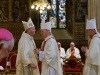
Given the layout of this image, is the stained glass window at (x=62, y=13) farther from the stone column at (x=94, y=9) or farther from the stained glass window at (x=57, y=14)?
the stone column at (x=94, y=9)

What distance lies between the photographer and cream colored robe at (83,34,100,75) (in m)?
5.75

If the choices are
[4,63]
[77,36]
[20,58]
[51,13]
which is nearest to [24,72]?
[20,58]

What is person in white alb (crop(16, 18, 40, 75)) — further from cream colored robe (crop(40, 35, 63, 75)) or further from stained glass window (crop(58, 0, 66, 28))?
stained glass window (crop(58, 0, 66, 28))

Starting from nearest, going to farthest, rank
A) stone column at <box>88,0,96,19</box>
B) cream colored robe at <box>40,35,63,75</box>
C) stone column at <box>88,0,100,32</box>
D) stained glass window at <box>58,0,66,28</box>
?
cream colored robe at <box>40,35,63,75</box>, stone column at <box>88,0,100,32</box>, stone column at <box>88,0,96,19</box>, stained glass window at <box>58,0,66,28</box>

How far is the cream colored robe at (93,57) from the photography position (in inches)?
226

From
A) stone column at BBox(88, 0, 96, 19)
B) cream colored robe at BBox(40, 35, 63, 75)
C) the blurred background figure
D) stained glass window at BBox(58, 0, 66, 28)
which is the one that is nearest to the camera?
the blurred background figure

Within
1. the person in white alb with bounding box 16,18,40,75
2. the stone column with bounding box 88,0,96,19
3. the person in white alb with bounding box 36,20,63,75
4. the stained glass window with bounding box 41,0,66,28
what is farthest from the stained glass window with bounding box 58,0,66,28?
the person in white alb with bounding box 36,20,63,75

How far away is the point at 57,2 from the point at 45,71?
11.4m

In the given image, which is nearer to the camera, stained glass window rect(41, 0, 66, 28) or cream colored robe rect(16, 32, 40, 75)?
cream colored robe rect(16, 32, 40, 75)

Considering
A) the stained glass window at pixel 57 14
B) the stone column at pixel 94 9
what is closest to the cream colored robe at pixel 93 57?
the stone column at pixel 94 9

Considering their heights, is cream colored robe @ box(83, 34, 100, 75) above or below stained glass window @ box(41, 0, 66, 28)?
Answer: below

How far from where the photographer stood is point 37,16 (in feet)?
54.6

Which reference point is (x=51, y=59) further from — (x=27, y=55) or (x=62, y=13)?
(x=62, y=13)

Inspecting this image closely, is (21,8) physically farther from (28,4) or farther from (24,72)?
(24,72)
